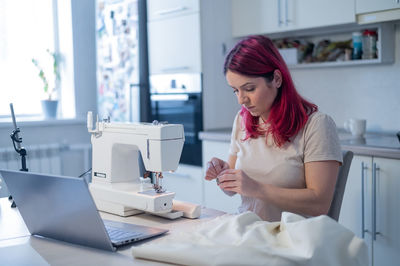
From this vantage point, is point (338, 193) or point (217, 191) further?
point (217, 191)

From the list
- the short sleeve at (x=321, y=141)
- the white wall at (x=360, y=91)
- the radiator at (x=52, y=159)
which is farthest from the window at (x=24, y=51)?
the short sleeve at (x=321, y=141)

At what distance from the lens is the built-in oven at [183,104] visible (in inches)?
137

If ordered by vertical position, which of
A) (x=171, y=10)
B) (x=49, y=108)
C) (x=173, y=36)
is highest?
(x=171, y=10)

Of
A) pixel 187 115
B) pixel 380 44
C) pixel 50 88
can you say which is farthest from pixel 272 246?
pixel 50 88

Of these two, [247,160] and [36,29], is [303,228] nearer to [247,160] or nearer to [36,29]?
[247,160]

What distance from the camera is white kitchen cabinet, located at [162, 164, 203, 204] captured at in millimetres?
3465

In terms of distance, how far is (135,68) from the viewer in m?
4.00

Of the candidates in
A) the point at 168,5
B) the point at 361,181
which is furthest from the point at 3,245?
the point at 168,5

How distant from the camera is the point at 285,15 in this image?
3.16 meters

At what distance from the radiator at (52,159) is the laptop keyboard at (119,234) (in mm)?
2110

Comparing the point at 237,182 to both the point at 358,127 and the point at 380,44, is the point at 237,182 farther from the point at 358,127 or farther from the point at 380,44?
the point at 380,44

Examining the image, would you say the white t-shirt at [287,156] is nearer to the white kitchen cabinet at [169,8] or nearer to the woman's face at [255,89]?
the woman's face at [255,89]

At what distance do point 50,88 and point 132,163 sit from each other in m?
2.30

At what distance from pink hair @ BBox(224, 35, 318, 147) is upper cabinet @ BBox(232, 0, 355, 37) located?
4.06 ft
